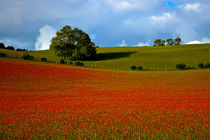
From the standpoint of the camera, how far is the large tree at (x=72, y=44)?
264ft

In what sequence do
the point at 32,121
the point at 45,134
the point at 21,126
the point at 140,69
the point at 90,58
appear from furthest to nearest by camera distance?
the point at 90,58 → the point at 140,69 → the point at 32,121 → the point at 21,126 → the point at 45,134

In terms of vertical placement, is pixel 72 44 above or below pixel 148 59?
above

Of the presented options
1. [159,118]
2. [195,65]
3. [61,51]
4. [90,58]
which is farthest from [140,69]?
[159,118]

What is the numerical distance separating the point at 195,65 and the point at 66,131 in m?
69.5

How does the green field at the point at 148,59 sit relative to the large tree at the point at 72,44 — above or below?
below

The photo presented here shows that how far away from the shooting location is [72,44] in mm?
84062

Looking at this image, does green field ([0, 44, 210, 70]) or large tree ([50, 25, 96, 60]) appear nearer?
green field ([0, 44, 210, 70])

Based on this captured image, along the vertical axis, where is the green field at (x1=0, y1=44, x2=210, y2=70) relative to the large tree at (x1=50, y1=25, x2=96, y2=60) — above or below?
below

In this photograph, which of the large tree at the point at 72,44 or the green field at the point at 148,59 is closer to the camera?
the green field at the point at 148,59

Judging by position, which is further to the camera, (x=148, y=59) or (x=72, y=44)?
(x=72, y=44)

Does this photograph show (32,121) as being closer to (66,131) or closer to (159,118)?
(66,131)

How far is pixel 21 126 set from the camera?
805 centimetres

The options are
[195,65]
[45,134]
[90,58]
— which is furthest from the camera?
[90,58]

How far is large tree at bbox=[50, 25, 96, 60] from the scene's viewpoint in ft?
264
